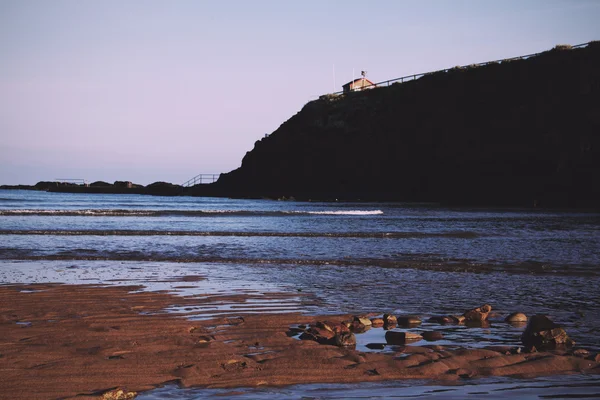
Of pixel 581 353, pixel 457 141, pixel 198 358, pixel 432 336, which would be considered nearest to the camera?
pixel 198 358

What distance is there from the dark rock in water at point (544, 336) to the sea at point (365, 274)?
0.20m

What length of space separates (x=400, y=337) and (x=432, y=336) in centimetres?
48

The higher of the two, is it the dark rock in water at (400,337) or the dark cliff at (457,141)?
the dark cliff at (457,141)

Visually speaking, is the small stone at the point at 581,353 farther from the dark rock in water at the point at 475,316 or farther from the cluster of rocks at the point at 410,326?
the dark rock in water at the point at 475,316

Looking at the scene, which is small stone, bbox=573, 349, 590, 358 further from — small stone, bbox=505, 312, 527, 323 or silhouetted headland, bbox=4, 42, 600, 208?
silhouetted headland, bbox=4, 42, 600, 208

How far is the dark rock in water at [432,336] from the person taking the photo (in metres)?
6.70

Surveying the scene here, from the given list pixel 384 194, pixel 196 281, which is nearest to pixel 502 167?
pixel 384 194

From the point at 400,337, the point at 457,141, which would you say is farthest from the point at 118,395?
the point at 457,141

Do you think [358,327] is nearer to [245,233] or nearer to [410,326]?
[410,326]

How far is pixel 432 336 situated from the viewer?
6.80 m

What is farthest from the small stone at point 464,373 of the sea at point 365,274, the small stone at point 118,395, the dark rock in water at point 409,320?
the small stone at point 118,395

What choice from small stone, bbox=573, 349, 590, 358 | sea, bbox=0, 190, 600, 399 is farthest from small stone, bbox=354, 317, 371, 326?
small stone, bbox=573, 349, 590, 358

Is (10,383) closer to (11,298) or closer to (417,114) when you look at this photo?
(11,298)

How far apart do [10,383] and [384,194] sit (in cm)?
6381
